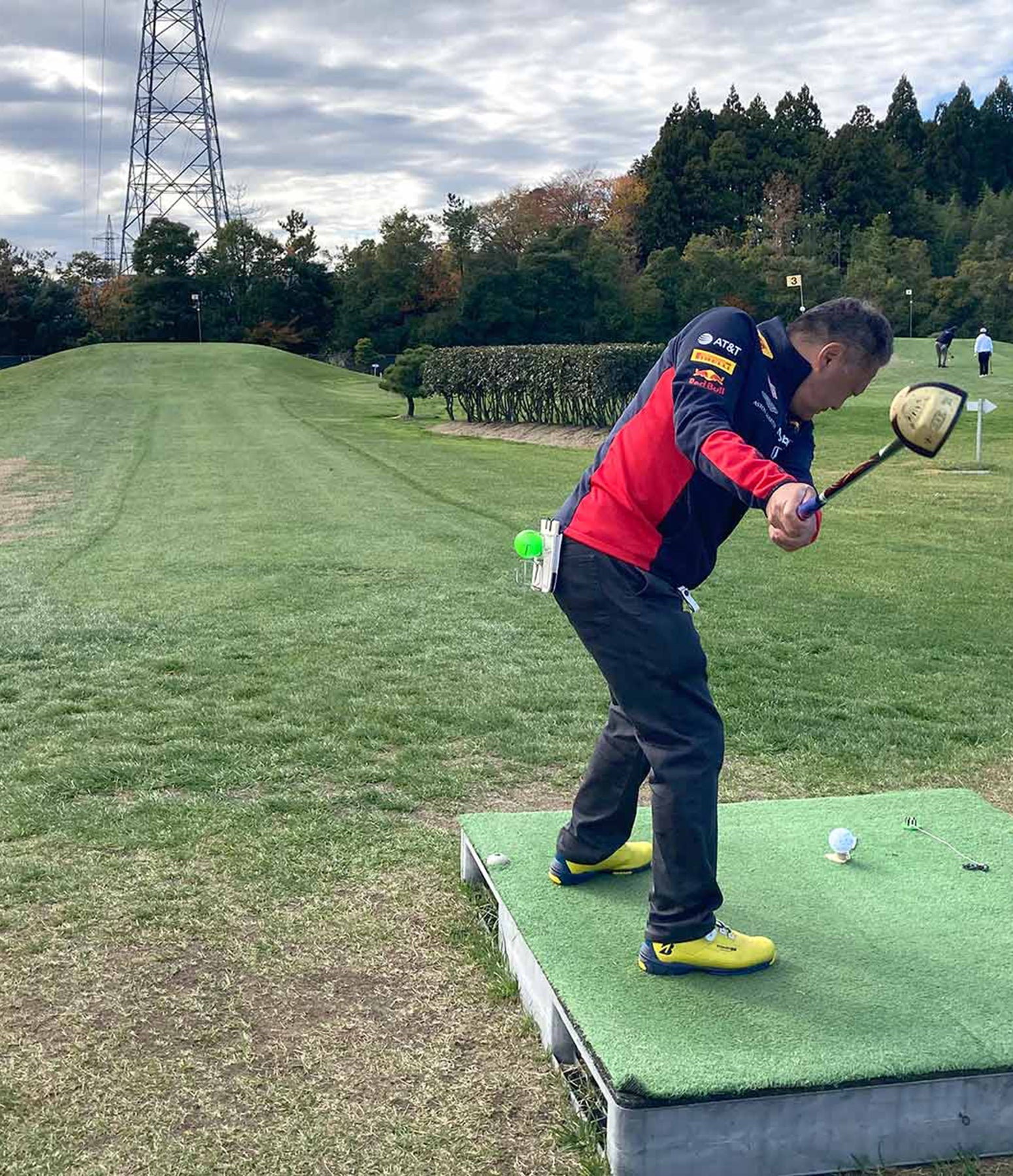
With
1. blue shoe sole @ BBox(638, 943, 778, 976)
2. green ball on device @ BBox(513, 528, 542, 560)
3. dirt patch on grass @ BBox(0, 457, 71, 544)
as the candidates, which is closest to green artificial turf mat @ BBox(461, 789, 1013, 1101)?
blue shoe sole @ BBox(638, 943, 778, 976)

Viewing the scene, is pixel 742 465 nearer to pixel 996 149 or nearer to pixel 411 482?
pixel 411 482

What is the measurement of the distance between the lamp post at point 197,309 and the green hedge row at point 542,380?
109ft

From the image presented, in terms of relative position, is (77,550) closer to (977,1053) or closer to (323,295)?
(977,1053)

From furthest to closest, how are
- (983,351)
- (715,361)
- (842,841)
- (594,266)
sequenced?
1. (594,266)
2. (983,351)
3. (842,841)
4. (715,361)

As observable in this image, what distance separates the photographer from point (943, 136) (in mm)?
85750

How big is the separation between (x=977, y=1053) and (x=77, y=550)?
11.3 meters

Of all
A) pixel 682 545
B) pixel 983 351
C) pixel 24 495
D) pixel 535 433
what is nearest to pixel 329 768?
pixel 682 545

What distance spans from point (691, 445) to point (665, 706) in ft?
2.47

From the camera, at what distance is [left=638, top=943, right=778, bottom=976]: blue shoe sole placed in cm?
325

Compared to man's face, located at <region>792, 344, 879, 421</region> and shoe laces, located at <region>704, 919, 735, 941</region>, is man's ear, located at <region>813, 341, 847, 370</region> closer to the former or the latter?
man's face, located at <region>792, 344, 879, 421</region>

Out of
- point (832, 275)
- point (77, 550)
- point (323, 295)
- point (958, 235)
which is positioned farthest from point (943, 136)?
point (77, 550)

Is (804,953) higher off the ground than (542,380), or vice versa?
(542,380)

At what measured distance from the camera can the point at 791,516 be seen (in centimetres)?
254

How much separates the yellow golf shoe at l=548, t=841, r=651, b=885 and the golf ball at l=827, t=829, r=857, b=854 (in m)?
0.65
